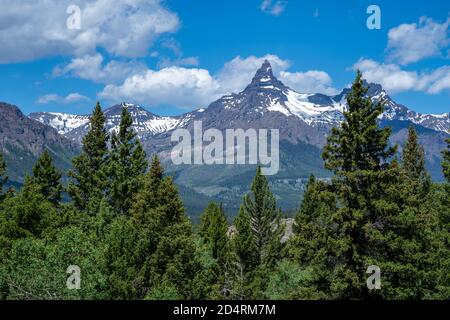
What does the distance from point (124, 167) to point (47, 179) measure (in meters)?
10.4

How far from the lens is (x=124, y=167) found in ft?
166

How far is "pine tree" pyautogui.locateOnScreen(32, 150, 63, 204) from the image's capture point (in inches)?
2117

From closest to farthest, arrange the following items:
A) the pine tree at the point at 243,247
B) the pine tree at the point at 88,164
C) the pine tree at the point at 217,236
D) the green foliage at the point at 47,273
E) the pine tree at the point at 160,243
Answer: the green foliage at the point at 47,273 → the pine tree at the point at 160,243 → the pine tree at the point at 88,164 → the pine tree at the point at 243,247 → the pine tree at the point at 217,236

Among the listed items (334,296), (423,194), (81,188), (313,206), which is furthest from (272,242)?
(334,296)

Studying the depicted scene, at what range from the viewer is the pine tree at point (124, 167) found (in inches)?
1944

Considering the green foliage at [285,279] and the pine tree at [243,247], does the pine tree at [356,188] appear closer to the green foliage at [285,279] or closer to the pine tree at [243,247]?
the green foliage at [285,279]

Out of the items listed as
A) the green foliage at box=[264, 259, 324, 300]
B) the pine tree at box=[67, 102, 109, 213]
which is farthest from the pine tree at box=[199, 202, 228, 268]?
the pine tree at box=[67, 102, 109, 213]

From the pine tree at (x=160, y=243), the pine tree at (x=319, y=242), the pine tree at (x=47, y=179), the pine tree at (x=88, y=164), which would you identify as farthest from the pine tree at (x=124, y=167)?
the pine tree at (x=319, y=242)

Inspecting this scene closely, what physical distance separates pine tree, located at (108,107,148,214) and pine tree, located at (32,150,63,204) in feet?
23.3

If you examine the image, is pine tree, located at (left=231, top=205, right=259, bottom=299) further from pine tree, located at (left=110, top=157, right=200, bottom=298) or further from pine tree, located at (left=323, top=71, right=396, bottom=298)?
pine tree, located at (left=323, top=71, right=396, bottom=298)

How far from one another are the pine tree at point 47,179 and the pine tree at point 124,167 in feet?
23.3
